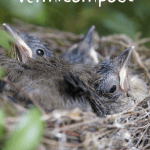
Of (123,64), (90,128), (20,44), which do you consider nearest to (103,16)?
(123,64)

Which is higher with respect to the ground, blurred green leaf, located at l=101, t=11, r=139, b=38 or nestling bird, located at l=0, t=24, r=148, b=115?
blurred green leaf, located at l=101, t=11, r=139, b=38

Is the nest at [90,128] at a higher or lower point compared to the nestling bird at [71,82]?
lower

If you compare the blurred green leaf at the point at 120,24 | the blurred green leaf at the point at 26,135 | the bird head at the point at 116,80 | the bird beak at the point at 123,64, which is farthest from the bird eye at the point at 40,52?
the blurred green leaf at the point at 120,24

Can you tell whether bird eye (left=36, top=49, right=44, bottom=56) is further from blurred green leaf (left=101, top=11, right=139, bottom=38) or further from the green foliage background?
blurred green leaf (left=101, top=11, right=139, bottom=38)

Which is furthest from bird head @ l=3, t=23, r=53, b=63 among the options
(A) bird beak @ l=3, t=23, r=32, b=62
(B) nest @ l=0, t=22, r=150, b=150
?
(B) nest @ l=0, t=22, r=150, b=150

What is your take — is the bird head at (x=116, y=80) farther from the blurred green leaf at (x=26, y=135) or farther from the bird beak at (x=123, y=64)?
the blurred green leaf at (x=26, y=135)

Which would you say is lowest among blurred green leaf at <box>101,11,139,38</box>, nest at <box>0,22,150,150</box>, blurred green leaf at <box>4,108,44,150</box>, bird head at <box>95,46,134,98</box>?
nest at <box>0,22,150,150</box>

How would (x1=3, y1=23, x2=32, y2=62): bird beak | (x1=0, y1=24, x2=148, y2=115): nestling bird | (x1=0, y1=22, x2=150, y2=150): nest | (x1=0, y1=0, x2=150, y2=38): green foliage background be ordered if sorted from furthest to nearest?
(x1=0, y1=0, x2=150, y2=38): green foliage background
(x1=3, y1=23, x2=32, y2=62): bird beak
(x1=0, y1=24, x2=148, y2=115): nestling bird
(x1=0, y1=22, x2=150, y2=150): nest

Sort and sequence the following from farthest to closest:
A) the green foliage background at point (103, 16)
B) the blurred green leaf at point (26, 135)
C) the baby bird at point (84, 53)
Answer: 1. the green foliage background at point (103, 16)
2. the baby bird at point (84, 53)
3. the blurred green leaf at point (26, 135)
